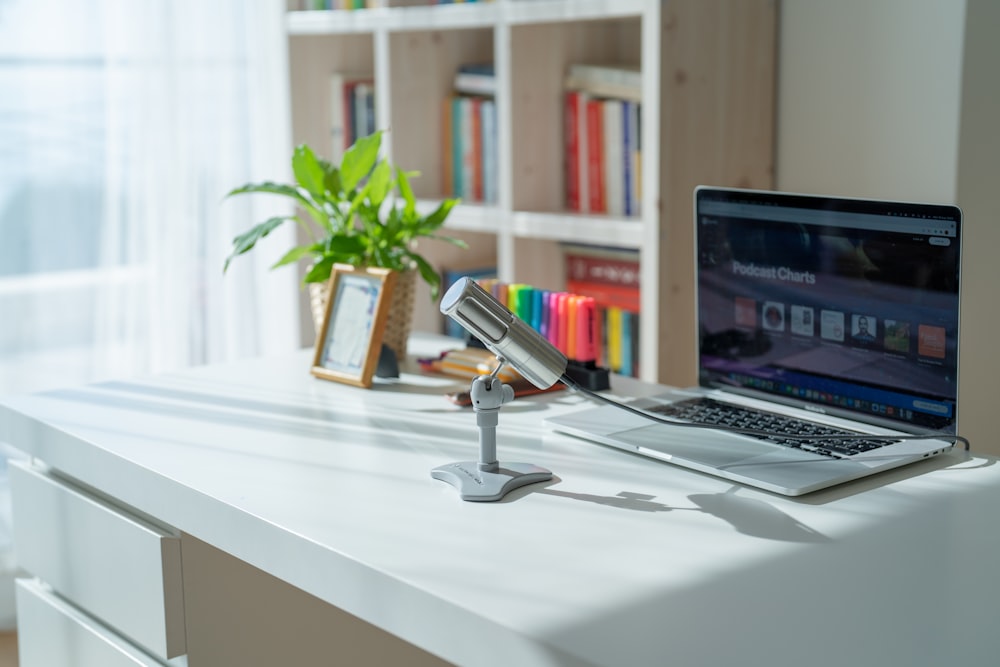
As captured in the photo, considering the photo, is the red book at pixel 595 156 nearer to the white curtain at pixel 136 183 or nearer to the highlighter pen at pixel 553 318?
the highlighter pen at pixel 553 318

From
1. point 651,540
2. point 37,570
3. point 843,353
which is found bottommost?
point 37,570

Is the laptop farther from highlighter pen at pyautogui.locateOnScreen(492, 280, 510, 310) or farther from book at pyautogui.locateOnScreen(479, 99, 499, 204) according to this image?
book at pyautogui.locateOnScreen(479, 99, 499, 204)

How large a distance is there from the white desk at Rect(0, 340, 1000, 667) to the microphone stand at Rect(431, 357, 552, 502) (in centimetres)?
2

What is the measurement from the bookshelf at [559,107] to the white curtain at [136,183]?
0.66ft

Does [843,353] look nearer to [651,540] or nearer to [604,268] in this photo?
[651,540]

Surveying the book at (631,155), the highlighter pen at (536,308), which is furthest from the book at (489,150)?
the highlighter pen at (536,308)

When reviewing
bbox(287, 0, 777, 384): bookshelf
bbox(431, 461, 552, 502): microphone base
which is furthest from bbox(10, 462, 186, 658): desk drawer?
bbox(287, 0, 777, 384): bookshelf

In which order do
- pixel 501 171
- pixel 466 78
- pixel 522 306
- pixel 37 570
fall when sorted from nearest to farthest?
pixel 37 570 → pixel 522 306 → pixel 501 171 → pixel 466 78

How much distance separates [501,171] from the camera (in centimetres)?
217

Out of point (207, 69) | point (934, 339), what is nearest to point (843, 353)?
point (934, 339)

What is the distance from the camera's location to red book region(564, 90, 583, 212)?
7.20 feet

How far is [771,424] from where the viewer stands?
1370 mm

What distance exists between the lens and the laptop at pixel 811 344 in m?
1.23

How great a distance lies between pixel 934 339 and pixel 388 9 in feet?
4.74
